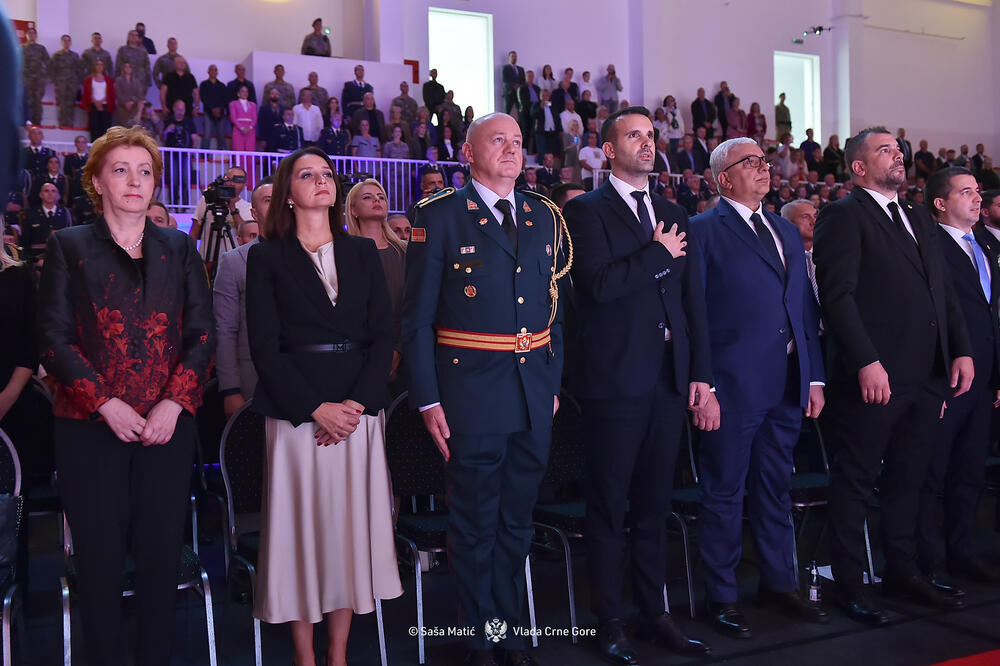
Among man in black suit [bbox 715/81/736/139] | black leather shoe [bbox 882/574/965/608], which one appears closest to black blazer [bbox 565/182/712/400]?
black leather shoe [bbox 882/574/965/608]

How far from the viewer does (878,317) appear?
133 inches

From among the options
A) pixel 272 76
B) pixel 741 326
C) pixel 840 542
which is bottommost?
pixel 840 542

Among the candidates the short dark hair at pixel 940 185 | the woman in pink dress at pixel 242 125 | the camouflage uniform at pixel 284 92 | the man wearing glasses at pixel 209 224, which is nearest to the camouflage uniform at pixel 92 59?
the woman in pink dress at pixel 242 125

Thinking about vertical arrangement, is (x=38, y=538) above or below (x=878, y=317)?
below

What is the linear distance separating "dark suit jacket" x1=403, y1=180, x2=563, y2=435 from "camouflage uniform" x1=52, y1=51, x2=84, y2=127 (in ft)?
34.4

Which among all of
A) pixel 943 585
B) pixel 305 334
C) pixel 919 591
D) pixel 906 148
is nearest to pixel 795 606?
pixel 919 591

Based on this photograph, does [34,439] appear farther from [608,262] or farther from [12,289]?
[608,262]

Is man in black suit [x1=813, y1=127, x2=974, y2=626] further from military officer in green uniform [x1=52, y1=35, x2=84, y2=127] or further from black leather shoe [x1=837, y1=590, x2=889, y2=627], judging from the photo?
military officer in green uniform [x1=52, y1=35, x2=84, y2=127]

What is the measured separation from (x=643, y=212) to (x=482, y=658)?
1.49 meters

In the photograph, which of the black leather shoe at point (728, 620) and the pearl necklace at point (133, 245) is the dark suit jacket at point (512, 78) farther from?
the pearl necklace at point (133, 245)

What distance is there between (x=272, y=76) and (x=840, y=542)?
11470mm

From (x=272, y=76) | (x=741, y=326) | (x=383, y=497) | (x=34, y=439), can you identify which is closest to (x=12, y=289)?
(x=34, y=439)

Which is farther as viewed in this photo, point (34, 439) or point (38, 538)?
point (38, 538)

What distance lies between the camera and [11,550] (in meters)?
2.47
